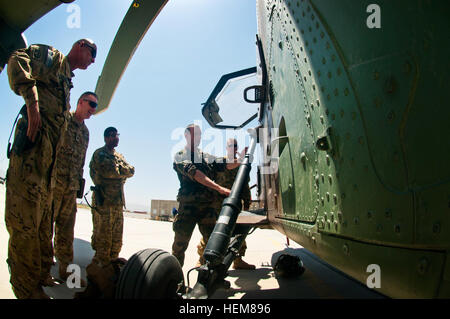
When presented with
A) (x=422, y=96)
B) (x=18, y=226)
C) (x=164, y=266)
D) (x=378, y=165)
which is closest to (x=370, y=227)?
(x=378, y=165)

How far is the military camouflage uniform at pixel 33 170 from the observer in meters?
1.57

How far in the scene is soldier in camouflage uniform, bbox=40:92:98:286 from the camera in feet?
8.22

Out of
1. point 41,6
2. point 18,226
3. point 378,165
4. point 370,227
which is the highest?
point 41,6

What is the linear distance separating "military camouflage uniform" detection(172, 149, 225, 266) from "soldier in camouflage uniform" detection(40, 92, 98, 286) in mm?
1143

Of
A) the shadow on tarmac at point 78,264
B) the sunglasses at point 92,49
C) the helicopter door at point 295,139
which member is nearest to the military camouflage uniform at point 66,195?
the shadow on tarmac at point 78,264

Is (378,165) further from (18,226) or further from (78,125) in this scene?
(78,125)

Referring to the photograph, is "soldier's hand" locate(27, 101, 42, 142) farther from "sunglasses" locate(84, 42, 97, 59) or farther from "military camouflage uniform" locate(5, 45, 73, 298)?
"sunglasses" locate(84, 42, 97, 59)

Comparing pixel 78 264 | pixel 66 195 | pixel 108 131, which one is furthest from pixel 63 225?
pixel 108 131

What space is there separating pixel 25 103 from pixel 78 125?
4.60 ft

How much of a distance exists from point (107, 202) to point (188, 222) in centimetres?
134

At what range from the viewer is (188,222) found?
2.83 meters

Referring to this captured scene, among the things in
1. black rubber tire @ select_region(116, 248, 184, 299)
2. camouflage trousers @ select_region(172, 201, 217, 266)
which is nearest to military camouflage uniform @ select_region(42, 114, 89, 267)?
camouflage trousers @ select_region(172, 201, 217, 266)

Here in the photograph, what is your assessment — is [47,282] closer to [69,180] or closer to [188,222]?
[69,180]

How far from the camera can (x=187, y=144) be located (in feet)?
10.6
